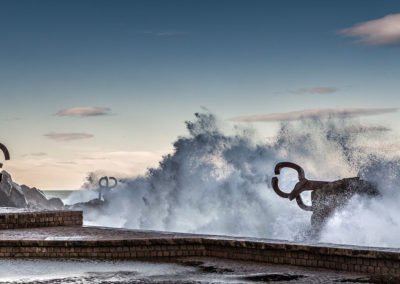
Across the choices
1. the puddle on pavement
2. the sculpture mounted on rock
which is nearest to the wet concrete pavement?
the puddle on pavement

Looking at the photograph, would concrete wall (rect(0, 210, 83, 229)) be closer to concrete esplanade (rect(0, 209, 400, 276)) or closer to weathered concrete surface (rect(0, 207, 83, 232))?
weathered concrete surface (rect(0, 207, 83, 232))

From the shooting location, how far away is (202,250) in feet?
30.0

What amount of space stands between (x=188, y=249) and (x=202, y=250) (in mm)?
173

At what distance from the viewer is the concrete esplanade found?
25.1 ft

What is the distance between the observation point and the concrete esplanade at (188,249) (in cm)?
765

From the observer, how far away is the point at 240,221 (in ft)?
81.5

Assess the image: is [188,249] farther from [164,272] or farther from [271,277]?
[271,277]

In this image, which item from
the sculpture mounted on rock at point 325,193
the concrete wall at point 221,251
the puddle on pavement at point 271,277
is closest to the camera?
the puddle on pavement at point 271,277

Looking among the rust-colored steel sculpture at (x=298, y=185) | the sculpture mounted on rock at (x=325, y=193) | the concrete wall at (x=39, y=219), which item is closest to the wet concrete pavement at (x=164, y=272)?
the concrete wall at (x=39, y=219)

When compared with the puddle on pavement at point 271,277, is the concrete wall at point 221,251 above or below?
above

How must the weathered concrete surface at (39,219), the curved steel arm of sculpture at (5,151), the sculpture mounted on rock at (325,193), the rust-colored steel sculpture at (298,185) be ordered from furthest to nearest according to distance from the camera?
the curved steel arm of sculpture at (5,151) < the sculpture mounted on rock at (325,193) < the rust-colored steel sculpture at (298,185) < the weathered concrete surface at (39,219)

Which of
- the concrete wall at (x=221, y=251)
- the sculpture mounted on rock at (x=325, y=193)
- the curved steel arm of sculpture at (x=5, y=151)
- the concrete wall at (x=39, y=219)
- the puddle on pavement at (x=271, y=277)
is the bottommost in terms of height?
the puddle on pavement at (x=271, y=277)

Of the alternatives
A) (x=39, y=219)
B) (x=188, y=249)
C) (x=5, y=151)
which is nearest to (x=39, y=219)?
(x=39, y=219)

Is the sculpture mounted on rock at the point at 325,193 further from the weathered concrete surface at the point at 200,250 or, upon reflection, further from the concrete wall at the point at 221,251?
the concrete wall at the point at 221,251
